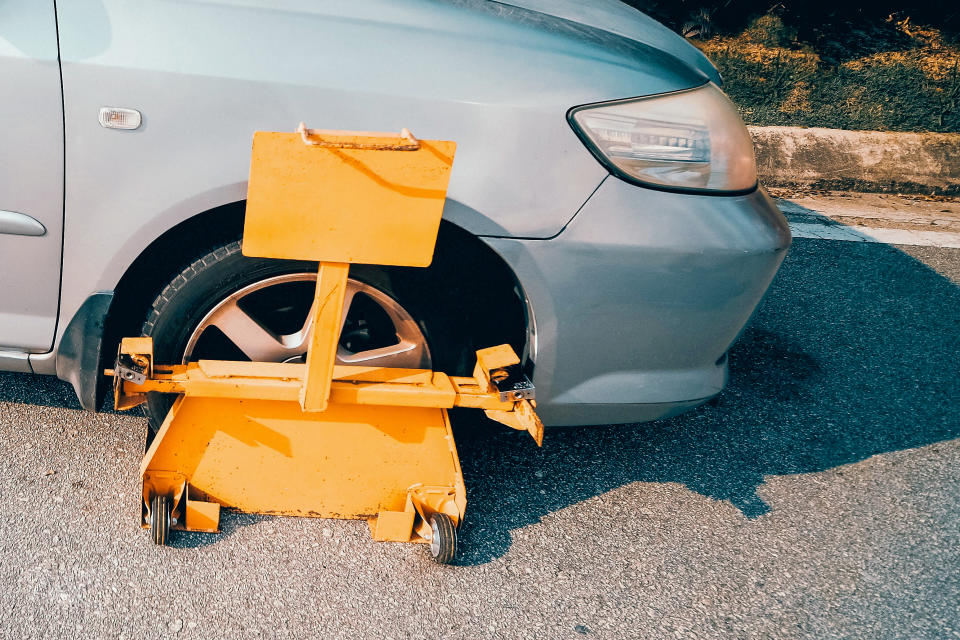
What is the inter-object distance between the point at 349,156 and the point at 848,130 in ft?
16.4

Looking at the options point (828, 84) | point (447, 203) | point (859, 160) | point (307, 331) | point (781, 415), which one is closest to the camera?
point (447, 203)

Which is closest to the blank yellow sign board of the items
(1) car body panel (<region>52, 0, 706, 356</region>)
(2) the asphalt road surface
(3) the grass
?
(1) car body panel (<region>52, 0, 706, 356</region>)

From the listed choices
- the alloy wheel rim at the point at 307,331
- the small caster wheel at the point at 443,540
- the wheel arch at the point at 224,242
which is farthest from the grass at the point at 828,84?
the small caster wheel at the point at 443,540

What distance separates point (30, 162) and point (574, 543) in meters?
1.54

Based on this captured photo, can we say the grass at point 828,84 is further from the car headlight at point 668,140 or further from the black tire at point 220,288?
the black tire at point 220,288

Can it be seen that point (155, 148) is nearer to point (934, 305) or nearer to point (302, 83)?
point (302, 83)

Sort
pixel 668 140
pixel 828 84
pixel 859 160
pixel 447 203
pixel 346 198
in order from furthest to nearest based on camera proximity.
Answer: pixel 828 84
pixel 859 160
pixel 668 140
pixel 447 203
pixel 346 198

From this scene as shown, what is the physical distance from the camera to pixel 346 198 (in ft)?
5.67

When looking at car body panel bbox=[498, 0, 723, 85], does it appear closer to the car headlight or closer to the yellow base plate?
the car headlight

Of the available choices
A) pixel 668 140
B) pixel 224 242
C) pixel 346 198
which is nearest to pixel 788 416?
pixel 668 140

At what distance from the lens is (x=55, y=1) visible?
176cm

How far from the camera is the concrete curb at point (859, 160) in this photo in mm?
5418

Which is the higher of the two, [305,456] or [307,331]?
[307,331]

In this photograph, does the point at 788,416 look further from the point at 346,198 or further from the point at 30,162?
the point at 30,162
